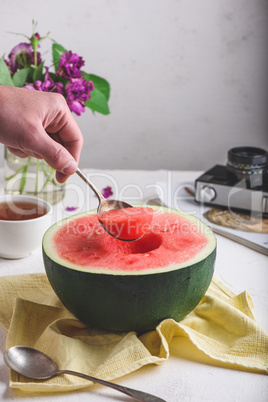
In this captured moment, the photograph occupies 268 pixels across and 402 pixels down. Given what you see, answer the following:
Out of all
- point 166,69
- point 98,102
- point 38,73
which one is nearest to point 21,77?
point 38,73

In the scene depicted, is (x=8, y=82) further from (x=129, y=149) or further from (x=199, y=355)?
(x=129, y=149)

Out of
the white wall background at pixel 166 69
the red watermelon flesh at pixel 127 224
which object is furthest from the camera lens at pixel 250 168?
the white wall background at pixel 166 69

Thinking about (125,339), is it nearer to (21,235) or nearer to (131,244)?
(131,244)

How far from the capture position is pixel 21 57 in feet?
4.76

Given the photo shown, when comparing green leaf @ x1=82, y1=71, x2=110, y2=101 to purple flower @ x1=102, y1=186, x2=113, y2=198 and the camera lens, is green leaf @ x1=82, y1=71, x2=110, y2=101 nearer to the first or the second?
purple flower @ x1=102, y1=186, x2=113, y2=198

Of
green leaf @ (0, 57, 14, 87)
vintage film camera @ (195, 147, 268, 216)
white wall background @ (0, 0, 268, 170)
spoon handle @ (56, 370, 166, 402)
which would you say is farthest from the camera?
white wall background @ (0, 0, 268, 170)

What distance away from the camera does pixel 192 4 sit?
8.14ft

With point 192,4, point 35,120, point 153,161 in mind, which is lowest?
point 153,161

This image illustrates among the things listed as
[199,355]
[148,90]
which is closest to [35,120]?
[199,355]

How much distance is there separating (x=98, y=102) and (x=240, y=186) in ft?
1.69

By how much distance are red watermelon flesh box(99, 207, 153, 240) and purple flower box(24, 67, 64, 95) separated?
0.54m

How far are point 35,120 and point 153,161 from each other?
72.0 inches

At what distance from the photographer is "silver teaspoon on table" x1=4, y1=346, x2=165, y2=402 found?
2.50ft

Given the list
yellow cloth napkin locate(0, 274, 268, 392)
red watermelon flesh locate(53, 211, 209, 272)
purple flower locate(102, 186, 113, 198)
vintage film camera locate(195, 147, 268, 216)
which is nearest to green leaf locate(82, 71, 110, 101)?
purple flower locate(102, 186, 113, 198)
